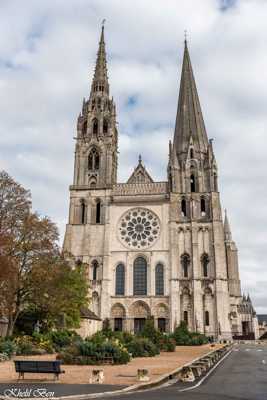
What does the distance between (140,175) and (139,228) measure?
9.17 meters

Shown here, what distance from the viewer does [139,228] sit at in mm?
55750

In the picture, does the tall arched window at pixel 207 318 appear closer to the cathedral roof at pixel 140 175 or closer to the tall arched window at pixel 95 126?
the cathedral roof at pixel 140 175

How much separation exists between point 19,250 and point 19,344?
24.0ft

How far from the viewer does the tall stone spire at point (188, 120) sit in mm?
61781

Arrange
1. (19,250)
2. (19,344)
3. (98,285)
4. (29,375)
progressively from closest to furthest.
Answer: (29,375) < (19,344) < (19,250) < (98,285)

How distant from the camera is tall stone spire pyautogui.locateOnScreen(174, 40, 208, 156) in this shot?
61781 mm

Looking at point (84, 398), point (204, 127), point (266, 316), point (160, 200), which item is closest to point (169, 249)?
point (160, 200)

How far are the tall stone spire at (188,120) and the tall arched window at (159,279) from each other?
714 inches

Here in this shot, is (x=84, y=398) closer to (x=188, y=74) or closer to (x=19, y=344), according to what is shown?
(x=19, y=344)

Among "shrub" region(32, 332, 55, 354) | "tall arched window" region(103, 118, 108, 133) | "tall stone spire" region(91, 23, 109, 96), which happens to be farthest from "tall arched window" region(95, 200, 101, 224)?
"shrub" region(32, 332, 55, 354)

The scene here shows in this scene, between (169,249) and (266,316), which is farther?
(266,316)

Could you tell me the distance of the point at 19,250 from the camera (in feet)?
99.5

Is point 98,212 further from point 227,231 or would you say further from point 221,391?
point 221,391

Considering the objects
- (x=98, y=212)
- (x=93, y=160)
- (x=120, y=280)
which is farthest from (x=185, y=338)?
(x=93, y=160)
